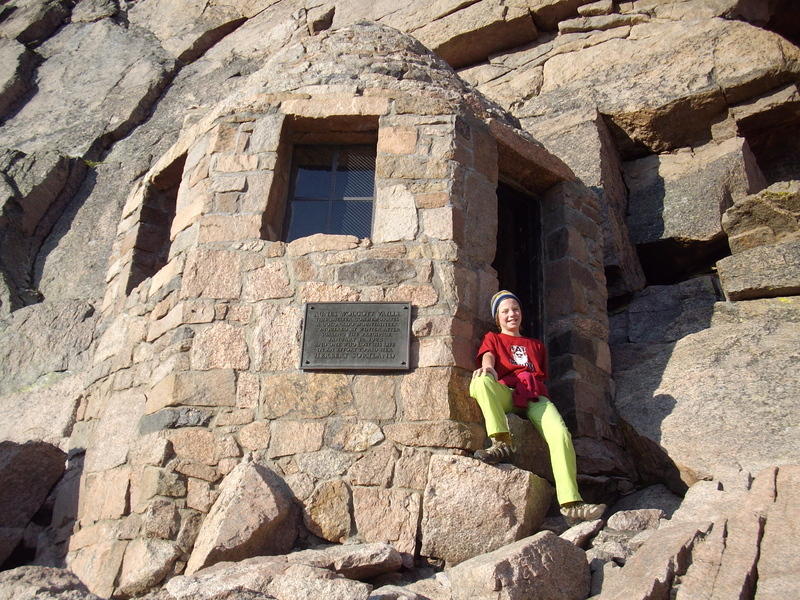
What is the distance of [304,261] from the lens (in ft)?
16.2

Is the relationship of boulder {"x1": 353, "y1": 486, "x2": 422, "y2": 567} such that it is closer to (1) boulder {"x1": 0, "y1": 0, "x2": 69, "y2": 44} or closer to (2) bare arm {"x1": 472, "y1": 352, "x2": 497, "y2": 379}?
(2) bare arm {"x1": 472, "y1": 352, "x2": 497, "y2": 379}

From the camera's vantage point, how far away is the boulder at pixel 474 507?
4.04m

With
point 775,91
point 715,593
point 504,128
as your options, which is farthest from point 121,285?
point 775,91

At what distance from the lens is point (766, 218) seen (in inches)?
253

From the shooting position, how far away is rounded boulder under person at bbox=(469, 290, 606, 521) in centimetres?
430

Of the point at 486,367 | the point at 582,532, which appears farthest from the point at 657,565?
the point at 486,367

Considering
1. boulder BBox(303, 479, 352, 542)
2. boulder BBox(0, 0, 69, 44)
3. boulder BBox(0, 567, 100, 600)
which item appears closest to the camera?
boulder BBox(0, 567, 100, 600)

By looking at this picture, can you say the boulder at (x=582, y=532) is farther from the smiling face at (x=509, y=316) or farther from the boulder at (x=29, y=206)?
the boulder at (x=29, y=206)

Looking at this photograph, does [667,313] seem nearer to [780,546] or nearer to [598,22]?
[780,546]

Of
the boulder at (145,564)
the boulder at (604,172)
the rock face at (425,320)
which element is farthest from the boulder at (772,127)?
the boulder at (145,564)

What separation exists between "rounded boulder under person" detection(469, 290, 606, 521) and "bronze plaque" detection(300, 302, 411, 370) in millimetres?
499

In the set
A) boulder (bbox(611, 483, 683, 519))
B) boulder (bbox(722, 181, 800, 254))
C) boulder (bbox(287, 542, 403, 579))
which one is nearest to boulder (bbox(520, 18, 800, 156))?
boulder (bbox(722, 181, 800, 254))

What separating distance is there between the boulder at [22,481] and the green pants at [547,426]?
2.85m

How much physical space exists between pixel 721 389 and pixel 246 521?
318 cm
